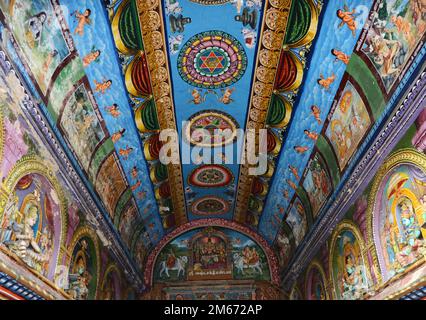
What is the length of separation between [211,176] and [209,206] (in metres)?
3.10

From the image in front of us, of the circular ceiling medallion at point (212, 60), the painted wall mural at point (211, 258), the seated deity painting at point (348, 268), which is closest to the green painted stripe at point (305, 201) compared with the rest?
the seated deity painting at point (348, 268)

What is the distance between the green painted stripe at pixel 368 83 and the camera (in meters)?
7.65

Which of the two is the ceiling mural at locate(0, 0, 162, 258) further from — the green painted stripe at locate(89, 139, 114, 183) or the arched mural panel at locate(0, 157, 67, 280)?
the arched mural panel at locate(0, 157, 67, 280)

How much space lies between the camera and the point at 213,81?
34.5 ft

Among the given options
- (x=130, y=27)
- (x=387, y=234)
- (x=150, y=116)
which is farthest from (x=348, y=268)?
(x=130, y=27)

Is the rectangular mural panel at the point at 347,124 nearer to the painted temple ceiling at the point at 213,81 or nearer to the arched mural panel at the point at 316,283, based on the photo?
the painted temple ceiling at the point at 213,81

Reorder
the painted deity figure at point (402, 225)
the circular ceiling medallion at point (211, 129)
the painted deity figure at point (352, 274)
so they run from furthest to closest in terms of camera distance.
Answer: the circular ceiling medallion at point (211, 129) → the painted deity figure at point (352, 274) → the painted deity figure at point (402, 225)

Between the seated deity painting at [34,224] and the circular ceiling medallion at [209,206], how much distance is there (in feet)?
29.2

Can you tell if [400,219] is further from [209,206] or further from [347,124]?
[209,206]

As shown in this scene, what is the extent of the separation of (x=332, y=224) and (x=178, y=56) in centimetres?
614

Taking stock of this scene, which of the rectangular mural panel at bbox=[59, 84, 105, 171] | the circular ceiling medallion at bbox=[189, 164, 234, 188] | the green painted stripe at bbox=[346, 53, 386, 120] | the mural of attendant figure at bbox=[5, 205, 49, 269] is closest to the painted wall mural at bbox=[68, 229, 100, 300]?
the mural of attendant figure at bbox=[5, 205, 49, 269]

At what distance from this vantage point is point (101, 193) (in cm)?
1108

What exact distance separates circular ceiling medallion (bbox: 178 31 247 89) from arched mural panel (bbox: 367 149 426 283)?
428 cm

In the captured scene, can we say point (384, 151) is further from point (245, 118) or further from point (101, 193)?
point (101, 193)
